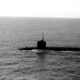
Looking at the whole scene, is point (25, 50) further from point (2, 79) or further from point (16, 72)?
point (2, 79)

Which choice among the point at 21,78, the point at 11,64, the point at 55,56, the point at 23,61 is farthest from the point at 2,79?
the point at 55,56

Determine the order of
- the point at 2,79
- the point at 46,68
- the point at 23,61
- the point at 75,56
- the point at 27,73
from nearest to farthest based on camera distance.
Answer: the point at 2,79, the point at 27,73, the point at 46,68, the point at 23,61, the point at 75,56

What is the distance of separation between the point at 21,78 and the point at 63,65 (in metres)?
17.2

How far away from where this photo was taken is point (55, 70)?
184 feet

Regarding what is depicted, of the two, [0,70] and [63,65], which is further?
[63,65]

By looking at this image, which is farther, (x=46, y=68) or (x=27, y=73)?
(x=46, y=68)

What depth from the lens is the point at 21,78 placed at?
49250mm

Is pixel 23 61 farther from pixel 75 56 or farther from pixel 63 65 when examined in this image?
pixel 75 56

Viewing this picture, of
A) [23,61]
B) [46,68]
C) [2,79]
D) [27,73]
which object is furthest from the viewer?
[23,61]

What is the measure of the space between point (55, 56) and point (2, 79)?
2861cm

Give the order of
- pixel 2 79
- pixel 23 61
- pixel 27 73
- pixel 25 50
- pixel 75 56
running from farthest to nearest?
pixel 25 50
pixel 75 56
pixel 23 61
pixel 27 73
pixel 2 79

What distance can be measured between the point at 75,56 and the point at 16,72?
26865 millimetres

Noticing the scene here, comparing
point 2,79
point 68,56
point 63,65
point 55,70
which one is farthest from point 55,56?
point 2,79

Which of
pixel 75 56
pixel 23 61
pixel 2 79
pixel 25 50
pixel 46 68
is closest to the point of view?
pixel 2 79
